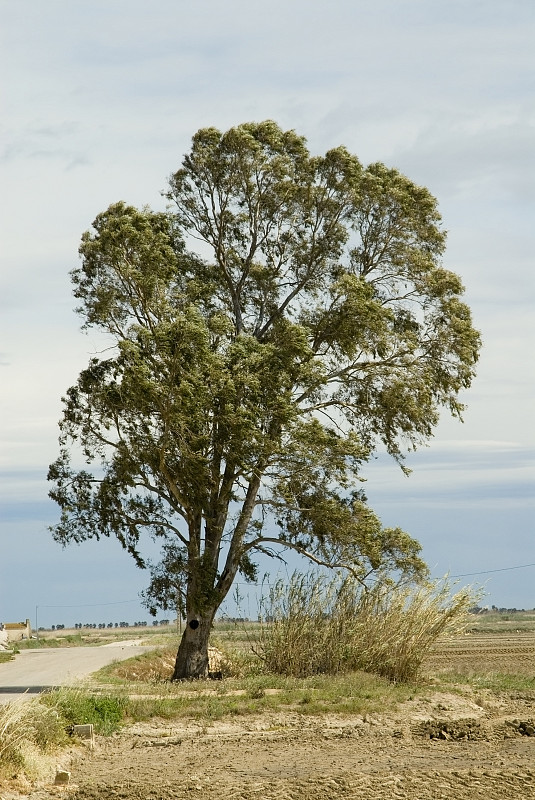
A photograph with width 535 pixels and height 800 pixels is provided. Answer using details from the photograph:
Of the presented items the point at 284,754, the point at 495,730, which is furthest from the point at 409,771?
the point at 495,730

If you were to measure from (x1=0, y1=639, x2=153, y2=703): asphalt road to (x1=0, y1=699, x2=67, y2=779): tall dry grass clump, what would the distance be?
3713 mm

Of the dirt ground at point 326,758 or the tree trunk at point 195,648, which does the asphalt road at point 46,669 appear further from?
the dirt ground at point 326,758

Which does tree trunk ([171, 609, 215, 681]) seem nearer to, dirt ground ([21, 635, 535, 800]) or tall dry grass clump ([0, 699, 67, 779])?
dirt ground ([21, 635, 535, 800])

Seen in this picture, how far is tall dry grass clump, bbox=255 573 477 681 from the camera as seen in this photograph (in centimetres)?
2150

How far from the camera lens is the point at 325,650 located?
70.9ft

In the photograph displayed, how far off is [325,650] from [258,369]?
6.01 m

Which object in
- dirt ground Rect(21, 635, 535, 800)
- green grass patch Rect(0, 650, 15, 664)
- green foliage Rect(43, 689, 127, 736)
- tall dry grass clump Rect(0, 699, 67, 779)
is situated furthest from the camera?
green grass patch Rect(0, 650, 15, 664)

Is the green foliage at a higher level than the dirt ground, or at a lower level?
higher

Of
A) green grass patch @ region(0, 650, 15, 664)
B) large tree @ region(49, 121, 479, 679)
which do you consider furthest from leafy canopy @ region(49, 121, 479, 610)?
green grass patch @ region(0, 650, 15, 664)

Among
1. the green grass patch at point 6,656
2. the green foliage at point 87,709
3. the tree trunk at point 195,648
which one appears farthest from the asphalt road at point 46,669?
the tree trunk at point 195,648

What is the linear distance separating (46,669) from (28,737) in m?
16.4

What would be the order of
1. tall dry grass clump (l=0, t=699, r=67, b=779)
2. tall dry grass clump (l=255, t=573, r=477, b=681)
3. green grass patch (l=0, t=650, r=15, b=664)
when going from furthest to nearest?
green grass patch (l=0, t=650, r=15, b=664) → tall dry grass clump (l=255, t=573, r=477, b=681) → tall dry grass clump (l=0, t=699, r=67, b=779)

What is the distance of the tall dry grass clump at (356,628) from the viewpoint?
2150 centimetres

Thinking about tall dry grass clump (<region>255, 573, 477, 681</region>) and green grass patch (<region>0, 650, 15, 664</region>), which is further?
green grass patch (<region>0, 650, 15, 664</region>)
